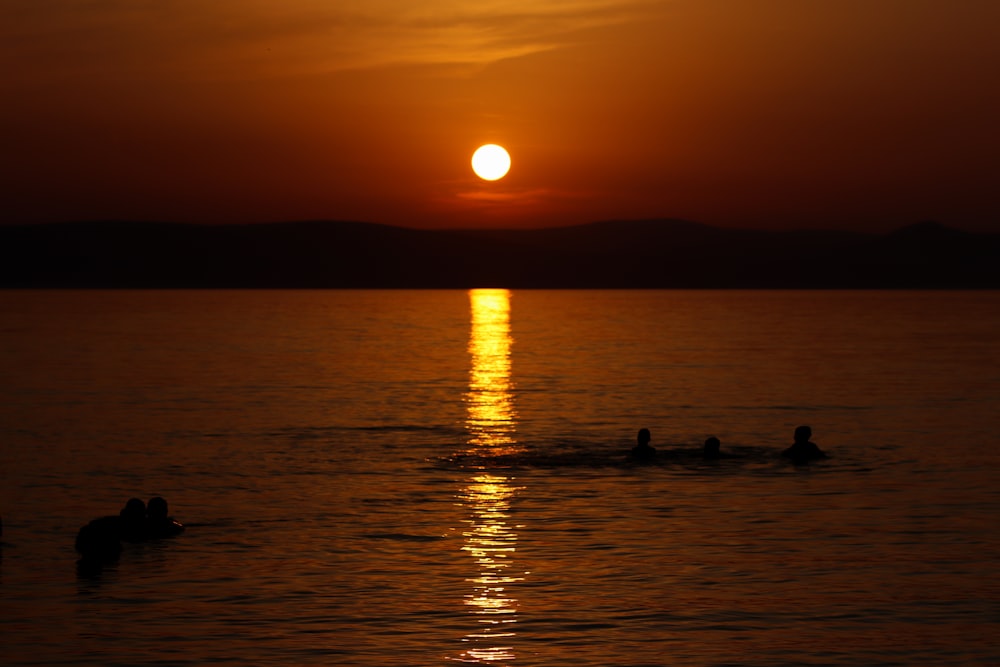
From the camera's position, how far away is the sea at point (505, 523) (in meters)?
21.3

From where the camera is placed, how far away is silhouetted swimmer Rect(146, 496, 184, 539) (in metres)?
29.2

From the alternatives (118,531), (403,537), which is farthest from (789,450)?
(118,531)

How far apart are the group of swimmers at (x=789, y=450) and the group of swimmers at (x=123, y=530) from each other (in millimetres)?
16025

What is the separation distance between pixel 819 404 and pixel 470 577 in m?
39.1

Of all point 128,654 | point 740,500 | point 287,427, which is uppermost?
point 287,427

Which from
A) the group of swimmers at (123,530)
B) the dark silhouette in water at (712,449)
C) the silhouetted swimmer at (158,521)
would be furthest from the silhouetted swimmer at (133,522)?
the dark silhouette in water at (712,449)

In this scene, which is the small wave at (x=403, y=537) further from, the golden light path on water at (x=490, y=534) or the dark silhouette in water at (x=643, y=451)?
the dark silhouette in water at (x=643, y=451)

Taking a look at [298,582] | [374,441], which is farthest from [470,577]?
[374,441]

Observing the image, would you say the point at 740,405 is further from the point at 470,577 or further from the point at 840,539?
the point at 470,577

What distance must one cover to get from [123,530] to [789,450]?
857 inches

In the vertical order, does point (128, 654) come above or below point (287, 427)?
below

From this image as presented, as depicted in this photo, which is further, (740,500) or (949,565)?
(740,500)

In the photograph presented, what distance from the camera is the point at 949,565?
2648 cm

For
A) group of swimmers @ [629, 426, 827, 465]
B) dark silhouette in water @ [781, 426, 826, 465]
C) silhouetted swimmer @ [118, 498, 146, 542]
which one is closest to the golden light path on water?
group of swimmers @ [629, 426, 827, 465]
